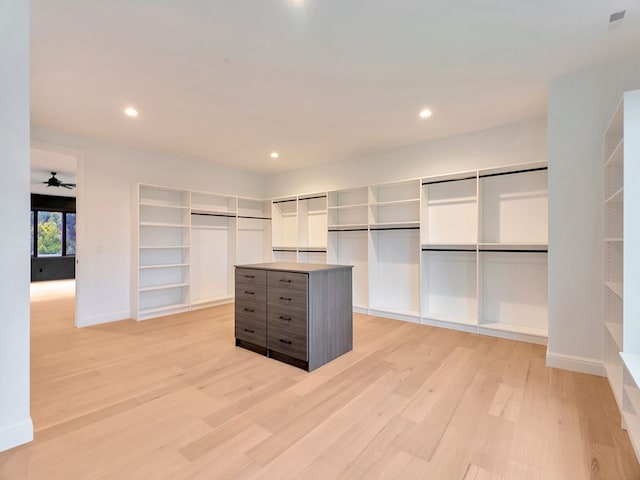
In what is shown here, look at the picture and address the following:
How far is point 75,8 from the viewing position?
1.87 metres

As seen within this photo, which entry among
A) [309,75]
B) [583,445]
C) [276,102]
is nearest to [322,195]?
[276,102]

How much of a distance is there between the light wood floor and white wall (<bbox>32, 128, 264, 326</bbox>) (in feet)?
3.60

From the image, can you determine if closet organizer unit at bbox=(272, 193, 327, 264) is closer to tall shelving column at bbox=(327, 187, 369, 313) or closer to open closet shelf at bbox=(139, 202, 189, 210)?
tall shelving column at bbox=(327, 187, 369, 313)

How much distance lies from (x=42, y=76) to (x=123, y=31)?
1195 mm

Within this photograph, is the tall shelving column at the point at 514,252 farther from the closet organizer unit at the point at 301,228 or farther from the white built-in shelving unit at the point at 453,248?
the closet organizer unit at the point at 301,228

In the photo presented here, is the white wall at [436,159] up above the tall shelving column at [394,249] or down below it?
above

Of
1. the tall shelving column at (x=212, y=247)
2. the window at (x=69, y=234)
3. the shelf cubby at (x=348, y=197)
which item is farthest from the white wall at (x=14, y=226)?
the window at (x=69, y=234)

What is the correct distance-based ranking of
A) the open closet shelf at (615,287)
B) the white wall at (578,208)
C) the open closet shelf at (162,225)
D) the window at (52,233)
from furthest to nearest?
1. the window at (52,233)
2. the open closet shelf at (162,225)
3. the white wall at (578,208)
4. the open closet shelf at (615,287)

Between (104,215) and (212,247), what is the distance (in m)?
1.74

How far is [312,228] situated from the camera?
18.9 ft

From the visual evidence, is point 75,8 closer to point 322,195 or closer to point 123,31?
point 123,31

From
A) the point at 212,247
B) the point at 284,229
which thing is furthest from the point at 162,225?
the point at 284,229

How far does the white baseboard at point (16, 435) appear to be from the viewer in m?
1.70

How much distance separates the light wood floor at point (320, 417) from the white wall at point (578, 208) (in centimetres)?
31
